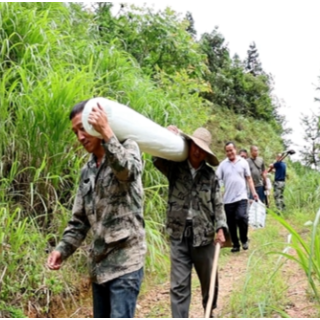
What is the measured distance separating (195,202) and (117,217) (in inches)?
51.6

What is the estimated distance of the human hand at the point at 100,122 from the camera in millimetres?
2086

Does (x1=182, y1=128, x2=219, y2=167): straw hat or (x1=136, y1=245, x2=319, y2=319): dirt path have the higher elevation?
(x1=182, y1=128, x2=219, y2=167): straw hat

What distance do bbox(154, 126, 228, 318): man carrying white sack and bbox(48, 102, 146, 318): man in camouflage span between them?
1173 mm

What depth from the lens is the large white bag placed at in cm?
224

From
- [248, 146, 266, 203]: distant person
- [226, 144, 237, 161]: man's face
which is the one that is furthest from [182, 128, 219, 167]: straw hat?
[248, 146, 266, 203]: distant person

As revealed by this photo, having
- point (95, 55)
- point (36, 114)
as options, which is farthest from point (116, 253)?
point (95, 55)

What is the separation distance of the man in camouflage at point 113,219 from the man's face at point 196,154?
1097 mm

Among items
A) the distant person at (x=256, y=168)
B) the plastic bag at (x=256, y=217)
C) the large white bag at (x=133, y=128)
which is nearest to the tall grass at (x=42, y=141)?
the large white bag at (x=133, y=128)

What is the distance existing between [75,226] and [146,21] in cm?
878

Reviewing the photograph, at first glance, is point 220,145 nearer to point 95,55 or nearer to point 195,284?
point 95,55

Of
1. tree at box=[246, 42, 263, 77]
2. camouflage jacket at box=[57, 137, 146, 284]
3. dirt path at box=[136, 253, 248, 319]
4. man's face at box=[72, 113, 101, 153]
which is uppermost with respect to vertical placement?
tree at box=[246, 42, 263, 77]

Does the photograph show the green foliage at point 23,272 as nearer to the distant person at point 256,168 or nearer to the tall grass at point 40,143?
the tall grass at point 40,143

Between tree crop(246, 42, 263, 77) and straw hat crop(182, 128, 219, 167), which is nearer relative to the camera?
straw hat crop(182, 128, 219, 167)

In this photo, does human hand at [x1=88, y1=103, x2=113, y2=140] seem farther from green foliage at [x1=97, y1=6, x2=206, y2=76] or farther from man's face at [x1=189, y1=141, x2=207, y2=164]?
green foliage at [x1=97, y1=6, x2=206, y2=76]
